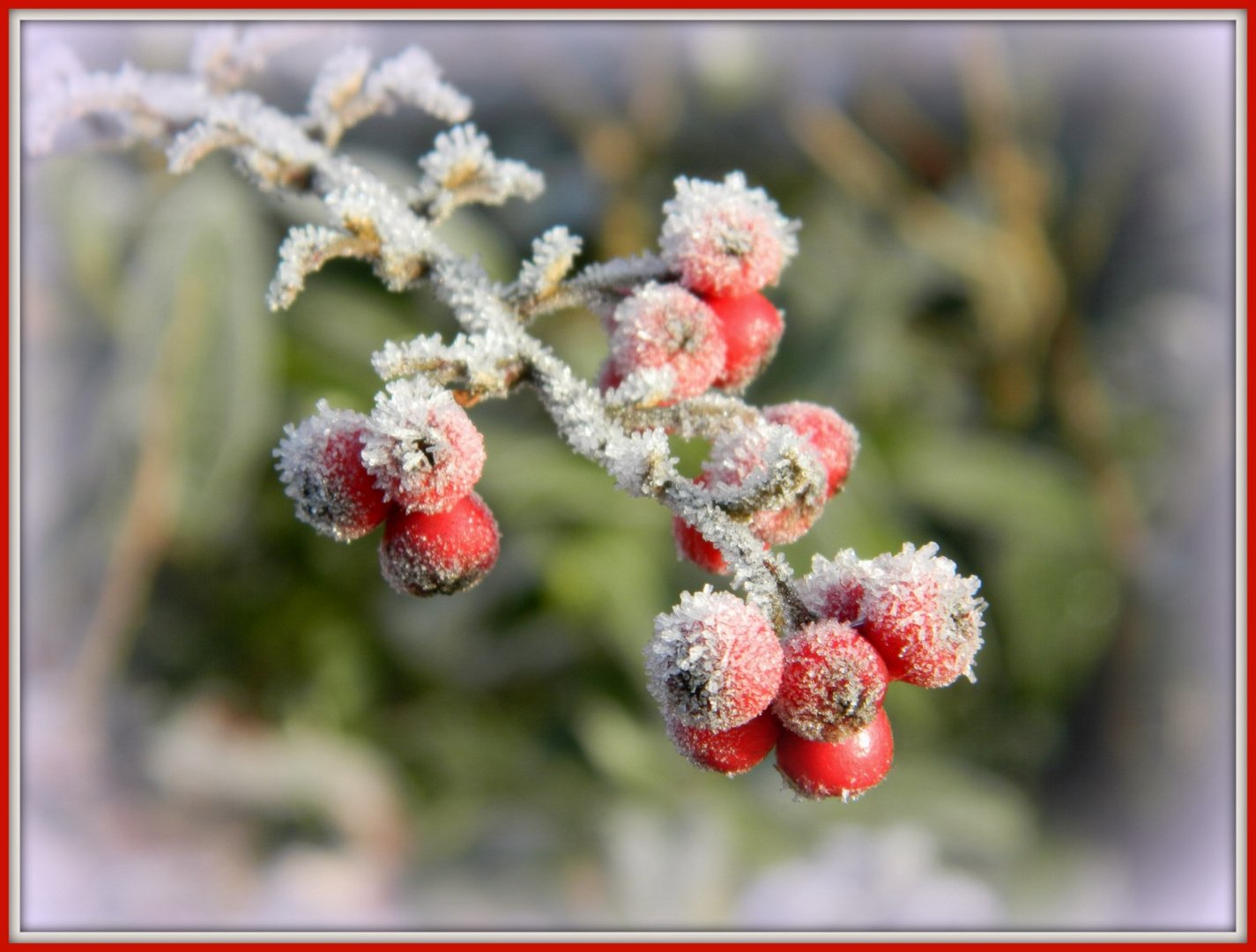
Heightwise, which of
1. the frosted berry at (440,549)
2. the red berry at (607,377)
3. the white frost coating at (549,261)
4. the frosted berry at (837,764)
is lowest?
the frosted berry at (837,764)

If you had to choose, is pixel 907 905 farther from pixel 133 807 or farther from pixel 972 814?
pixel 133 807

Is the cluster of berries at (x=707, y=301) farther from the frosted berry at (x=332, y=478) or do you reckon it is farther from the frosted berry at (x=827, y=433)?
the frosted berry at (x=332, y=478)

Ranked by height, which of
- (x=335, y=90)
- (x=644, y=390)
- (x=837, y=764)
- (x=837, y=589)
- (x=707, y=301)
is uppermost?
(x=335, y=90)

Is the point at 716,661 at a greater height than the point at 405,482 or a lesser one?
lesser

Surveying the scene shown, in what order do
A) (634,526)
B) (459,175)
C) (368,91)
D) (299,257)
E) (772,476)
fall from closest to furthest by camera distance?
1. (772,476)
2. (299,257)
3. (459,175)
4. (368,91)
5. (634,526)

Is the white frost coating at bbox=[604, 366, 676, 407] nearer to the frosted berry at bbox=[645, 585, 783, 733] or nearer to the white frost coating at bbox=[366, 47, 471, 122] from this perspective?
the frosted berry at bbox=[645, 585, 783, 733]

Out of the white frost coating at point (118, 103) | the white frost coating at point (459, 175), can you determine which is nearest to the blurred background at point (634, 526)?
the white frost coating at point (118, 103)

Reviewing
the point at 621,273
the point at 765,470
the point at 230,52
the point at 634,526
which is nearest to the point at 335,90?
the point at 230,52

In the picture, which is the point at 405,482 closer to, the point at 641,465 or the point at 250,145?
the point at 641,465
